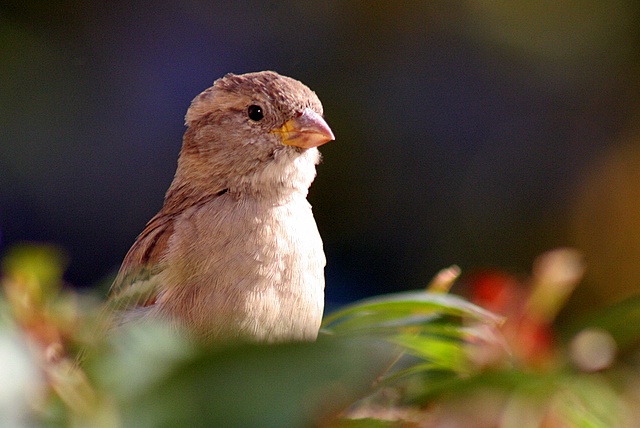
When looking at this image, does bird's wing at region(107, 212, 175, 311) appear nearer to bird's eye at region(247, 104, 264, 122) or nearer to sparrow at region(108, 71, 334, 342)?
sparrow at region(108, 71, 334, 342)

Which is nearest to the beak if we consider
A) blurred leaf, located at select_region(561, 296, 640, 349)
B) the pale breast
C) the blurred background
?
the pale breast

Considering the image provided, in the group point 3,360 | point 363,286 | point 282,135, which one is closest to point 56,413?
point 3,360

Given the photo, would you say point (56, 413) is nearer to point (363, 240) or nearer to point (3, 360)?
point (3, 360)

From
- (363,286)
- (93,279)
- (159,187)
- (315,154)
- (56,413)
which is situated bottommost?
(363,286)

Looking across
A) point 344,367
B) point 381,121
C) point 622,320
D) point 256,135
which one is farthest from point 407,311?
point 381,121

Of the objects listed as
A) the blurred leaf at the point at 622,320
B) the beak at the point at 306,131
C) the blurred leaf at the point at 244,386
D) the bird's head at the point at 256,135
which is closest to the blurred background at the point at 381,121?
the bird's head at the point at 256,135

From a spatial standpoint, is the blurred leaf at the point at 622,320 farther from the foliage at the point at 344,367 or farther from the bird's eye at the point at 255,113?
the bird's eye at the point at 255,113
